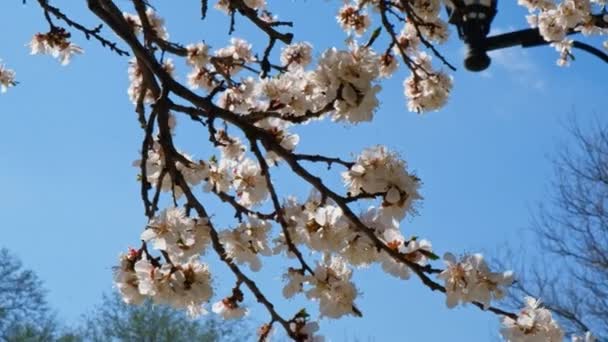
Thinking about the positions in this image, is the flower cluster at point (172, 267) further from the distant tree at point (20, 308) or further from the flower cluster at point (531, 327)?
the distant tree at point (20, 308)

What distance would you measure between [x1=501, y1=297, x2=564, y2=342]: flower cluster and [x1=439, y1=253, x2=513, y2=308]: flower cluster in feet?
0.22

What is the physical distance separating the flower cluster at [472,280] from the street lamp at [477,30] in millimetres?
941

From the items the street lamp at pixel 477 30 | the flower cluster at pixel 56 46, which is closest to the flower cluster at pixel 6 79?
the flower cluster at pixel 56 46

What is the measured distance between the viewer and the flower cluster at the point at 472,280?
A: 1.56 metres

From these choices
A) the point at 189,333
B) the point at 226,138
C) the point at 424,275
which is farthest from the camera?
the point at 189,333

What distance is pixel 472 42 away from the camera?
2.40 meters

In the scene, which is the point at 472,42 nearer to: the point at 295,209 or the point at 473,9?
the point at 473,9

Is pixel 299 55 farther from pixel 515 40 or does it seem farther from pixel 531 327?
pixel 531 327

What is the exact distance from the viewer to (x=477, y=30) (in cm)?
241

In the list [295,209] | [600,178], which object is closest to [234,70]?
[295,209]

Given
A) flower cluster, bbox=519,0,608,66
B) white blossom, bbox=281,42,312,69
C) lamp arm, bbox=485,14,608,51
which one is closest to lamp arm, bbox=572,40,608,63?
lamp arm, bbox=485,14,608,51

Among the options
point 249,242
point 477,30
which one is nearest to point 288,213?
point 249,242

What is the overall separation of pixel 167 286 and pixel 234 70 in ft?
4.31

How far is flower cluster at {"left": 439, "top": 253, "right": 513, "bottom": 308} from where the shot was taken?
61.4 inches
